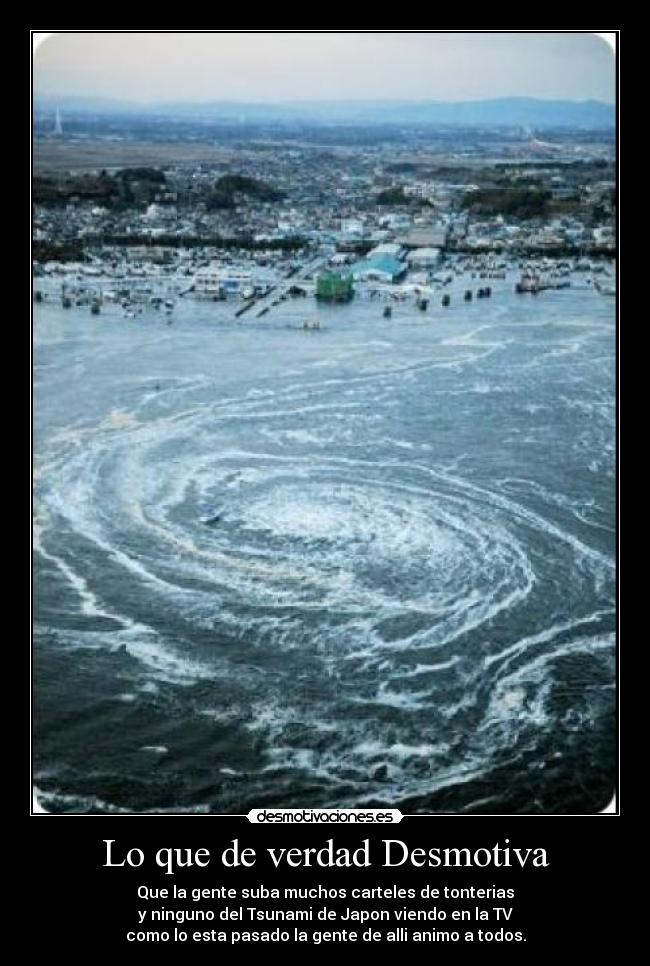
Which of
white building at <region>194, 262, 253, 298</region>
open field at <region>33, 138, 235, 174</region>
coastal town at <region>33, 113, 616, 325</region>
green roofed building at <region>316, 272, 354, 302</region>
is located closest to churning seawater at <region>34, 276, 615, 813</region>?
green roofed building at <region>316, 272, 354, 302</region>

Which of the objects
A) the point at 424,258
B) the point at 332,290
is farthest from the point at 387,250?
the point at 332,290

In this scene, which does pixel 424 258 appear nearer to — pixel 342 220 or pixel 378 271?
pixel 378 271

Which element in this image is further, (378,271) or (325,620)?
(378,271)

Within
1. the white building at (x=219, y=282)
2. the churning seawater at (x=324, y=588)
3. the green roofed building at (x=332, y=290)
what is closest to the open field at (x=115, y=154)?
the white building at (x=219, y=282)

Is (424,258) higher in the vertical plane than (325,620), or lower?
higher

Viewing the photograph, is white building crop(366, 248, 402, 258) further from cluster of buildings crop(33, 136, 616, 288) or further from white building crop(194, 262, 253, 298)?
white building crop(194, 262, 253, 298)

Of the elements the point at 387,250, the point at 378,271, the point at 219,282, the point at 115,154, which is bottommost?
the point at 219,282

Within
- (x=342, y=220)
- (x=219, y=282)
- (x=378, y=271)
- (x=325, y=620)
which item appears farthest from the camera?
(x=342, y=220)

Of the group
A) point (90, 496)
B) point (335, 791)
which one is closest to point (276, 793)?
point (335, 791)
